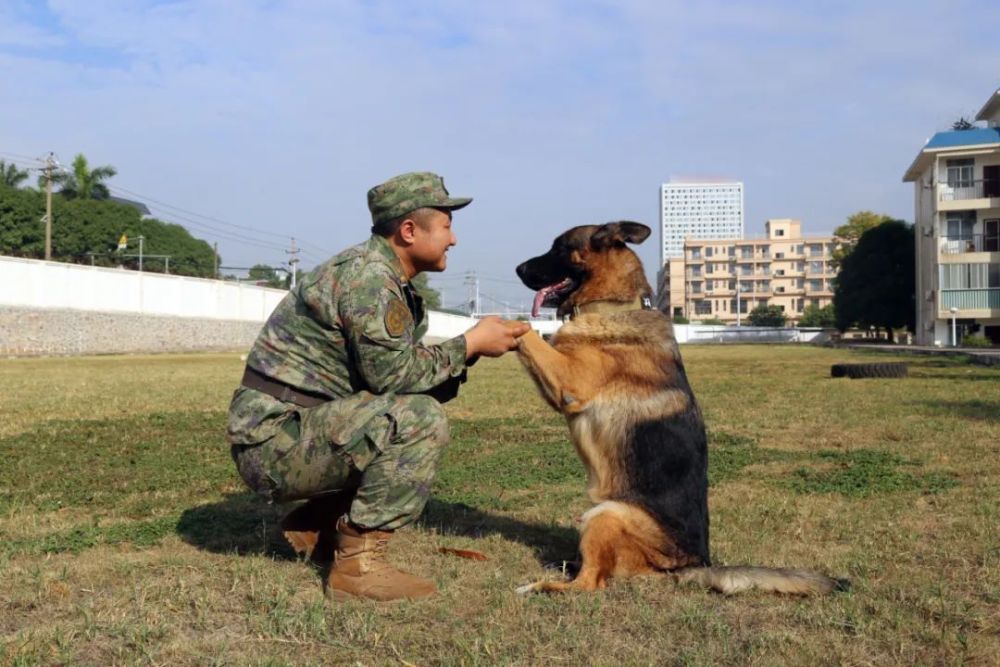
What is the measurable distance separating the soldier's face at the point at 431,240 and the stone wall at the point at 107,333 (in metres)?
39.6

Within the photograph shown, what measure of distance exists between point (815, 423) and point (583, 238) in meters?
6.52

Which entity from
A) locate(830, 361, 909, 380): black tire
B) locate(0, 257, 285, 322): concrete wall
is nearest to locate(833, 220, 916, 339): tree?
locate(0, 257, 285, 322): concrete wall

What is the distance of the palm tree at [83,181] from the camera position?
75856 mm

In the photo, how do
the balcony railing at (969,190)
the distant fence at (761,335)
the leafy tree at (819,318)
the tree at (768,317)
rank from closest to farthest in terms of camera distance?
1. the balcony railing at (969,190)
2. the distant fence at (761,335)
3. the leafy tree at (819,318)
4. the tree at (768,317)

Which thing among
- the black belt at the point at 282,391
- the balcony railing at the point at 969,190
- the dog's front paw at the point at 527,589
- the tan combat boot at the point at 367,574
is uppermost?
the balcony railing at the point at 969,190

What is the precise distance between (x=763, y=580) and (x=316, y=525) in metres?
2.14

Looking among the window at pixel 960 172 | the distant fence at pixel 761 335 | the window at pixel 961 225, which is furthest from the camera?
the distant fence at pixel 761 335

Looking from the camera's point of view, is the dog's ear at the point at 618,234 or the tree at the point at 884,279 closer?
the dog's ear at the point at 618,234

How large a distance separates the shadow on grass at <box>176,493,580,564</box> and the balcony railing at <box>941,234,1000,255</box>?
167 ft

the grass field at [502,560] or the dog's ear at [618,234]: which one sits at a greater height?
Result: the dog's ear at [618,234]

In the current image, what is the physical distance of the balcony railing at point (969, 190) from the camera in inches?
1935

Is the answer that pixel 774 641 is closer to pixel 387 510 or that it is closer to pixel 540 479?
pixel 387 510

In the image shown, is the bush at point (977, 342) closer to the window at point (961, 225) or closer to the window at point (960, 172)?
the window at point (961, 225)

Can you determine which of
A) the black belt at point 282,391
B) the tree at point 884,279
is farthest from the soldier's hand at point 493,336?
the tree at point 884,279
